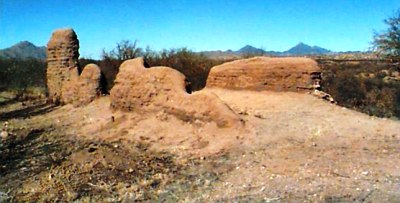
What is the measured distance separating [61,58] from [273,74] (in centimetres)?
891

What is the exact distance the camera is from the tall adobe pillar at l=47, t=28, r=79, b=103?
673 inches

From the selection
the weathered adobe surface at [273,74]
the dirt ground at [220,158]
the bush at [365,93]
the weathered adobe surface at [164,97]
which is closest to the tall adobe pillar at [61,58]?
the weathered adobe surface at [164,97]

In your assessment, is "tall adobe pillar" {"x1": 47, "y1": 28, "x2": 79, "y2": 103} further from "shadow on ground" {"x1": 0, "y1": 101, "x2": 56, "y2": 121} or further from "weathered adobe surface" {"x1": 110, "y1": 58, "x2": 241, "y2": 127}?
"weathered adobe surface" {"x1": 110, "y1": 58, "x2": 241, "y2": 127}

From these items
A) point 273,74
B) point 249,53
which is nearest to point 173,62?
point 249,53

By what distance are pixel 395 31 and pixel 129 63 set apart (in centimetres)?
1926

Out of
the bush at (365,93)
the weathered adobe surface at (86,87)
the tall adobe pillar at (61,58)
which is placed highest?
the tall adobe pillar at (61,58)

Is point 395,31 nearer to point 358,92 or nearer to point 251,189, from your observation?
point 358,92

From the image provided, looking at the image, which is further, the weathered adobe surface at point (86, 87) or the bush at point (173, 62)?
the bush at point (173, 62)

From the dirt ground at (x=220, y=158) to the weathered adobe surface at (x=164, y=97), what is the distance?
0.73 ft

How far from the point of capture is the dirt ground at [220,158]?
663cm

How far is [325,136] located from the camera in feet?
29.1

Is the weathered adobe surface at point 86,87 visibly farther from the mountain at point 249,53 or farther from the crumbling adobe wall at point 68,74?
the mountain at point 249,53

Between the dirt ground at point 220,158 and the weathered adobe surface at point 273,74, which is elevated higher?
the weathered adobe surface at point 273,74

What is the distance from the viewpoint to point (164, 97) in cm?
1114
